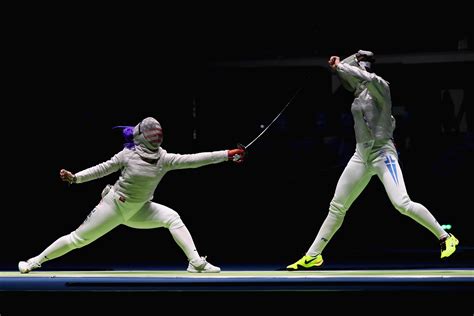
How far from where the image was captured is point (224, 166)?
6.76m

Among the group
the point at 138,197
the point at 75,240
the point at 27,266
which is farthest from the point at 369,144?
the point at 27,266

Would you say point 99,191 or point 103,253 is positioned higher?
point 99,191

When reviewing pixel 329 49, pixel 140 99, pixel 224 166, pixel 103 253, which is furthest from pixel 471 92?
pixel 103 253

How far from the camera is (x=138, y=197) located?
496 cm

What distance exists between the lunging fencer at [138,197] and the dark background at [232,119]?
159cm

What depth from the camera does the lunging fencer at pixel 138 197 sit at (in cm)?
494

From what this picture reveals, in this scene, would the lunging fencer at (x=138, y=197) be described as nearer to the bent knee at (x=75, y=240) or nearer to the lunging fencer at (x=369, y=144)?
the bent knee at (x=75, y=240)

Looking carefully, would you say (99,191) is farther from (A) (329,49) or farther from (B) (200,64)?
(A) (329,49)

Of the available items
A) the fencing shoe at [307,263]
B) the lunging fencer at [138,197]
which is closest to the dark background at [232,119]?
the fencing shoe at [307,263]

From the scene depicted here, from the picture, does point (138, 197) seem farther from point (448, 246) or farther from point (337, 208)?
point (448, 246)

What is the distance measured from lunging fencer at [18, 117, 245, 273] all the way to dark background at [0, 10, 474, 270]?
1.59 metres

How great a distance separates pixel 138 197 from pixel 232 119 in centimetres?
192
